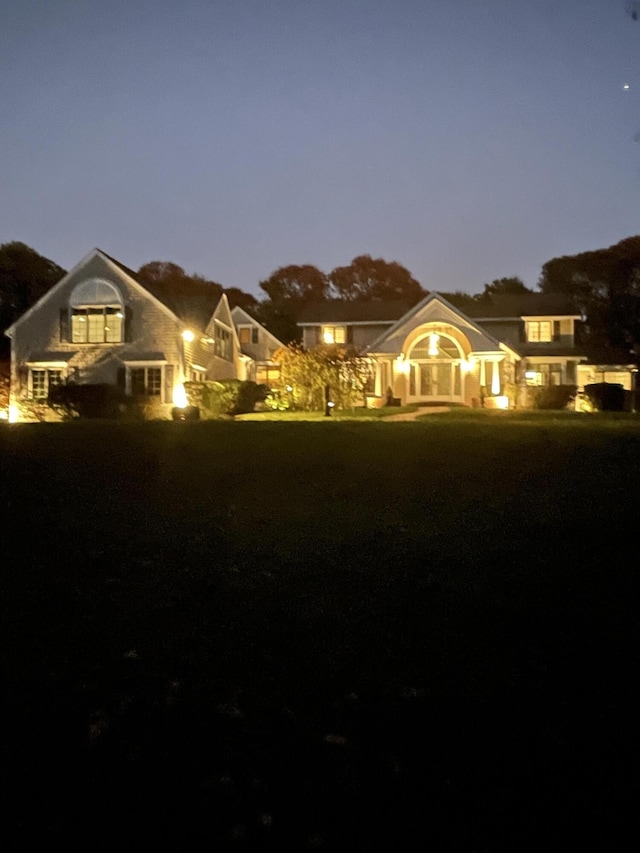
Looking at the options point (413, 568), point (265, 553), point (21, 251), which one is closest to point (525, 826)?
point (413, 568)

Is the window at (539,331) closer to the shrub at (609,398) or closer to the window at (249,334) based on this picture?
the shrub at (609,398)

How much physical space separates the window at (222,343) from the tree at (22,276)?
1165cm

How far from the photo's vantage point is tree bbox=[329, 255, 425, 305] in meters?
61.4

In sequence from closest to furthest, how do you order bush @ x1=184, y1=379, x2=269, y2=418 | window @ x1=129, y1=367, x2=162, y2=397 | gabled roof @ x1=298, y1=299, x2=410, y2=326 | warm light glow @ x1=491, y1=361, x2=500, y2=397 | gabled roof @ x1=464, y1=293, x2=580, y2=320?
bush @ x1=184, y1=379, x2=269, y2=418
window @ x1=129, y1=367, x2=162, y2=397
warm light glow @ x1=491, y1=361, x2=500, y2=397
gabled roof @ x1=464, y1=293, x2=580, y2=320
gabled roof @ x1=298, y1=299, x2=410, y2=326

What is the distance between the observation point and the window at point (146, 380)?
28719 mm

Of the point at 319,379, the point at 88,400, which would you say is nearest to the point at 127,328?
the point at 88,400

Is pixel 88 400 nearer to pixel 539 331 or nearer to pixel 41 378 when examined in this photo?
pixel 41 378

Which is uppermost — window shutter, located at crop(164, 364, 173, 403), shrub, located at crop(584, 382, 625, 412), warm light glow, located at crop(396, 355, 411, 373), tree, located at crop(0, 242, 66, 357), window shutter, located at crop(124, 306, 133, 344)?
tree, located at crop(0, 242, 66, 357)

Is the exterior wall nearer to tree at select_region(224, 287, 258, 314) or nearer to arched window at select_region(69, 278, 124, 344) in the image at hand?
arched window at select_region(69, 278, 124, 344)

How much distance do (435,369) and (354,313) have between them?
7741 mm

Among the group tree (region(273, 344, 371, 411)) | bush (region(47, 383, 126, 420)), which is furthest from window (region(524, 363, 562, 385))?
bush (region(47, 383, 126, 420))

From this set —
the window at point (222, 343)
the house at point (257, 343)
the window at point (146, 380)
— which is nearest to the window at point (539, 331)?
the house at point (257, 343)

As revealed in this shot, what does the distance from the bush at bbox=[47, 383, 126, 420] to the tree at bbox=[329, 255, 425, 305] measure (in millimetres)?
39026

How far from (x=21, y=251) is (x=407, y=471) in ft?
132
